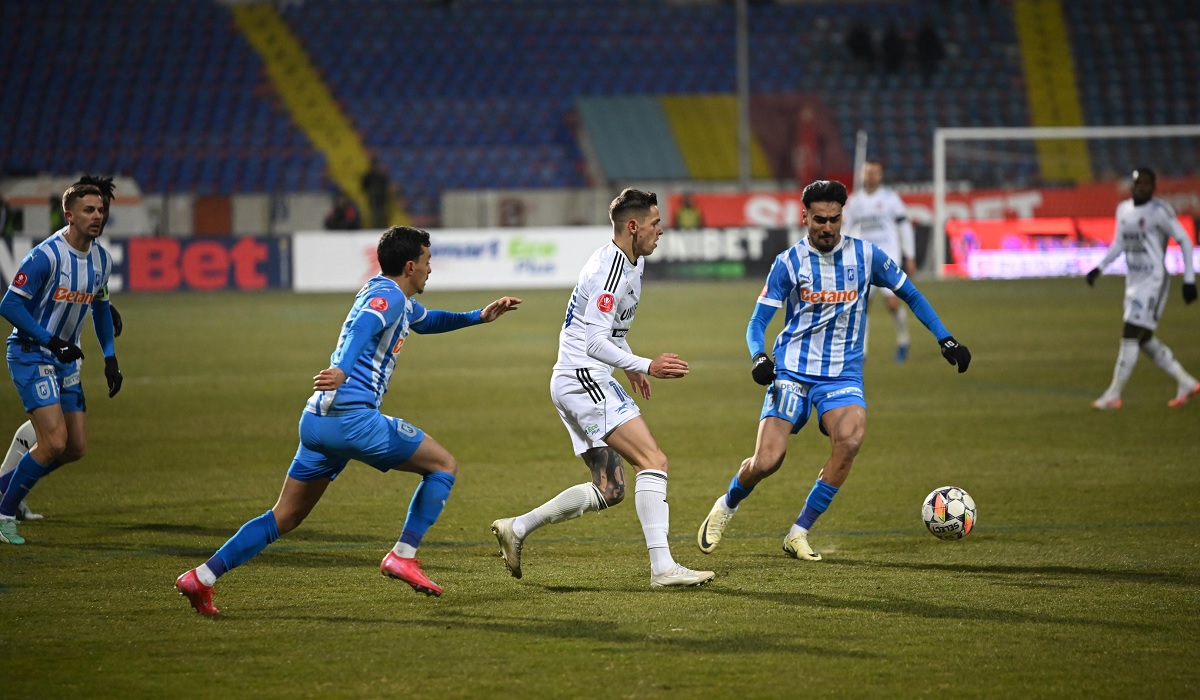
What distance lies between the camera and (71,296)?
792 centimetres

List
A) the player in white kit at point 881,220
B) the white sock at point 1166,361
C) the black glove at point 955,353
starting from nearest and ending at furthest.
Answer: the black glove at point 955,353 < the white sock at point 1166,361 < the player in white kit at point 881,220

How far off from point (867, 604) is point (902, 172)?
30.1 metres

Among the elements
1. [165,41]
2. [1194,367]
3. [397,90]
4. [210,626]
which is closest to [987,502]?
[210,626]

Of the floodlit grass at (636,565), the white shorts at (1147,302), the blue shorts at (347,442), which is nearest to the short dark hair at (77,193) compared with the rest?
the floodlit grass at (636,565)

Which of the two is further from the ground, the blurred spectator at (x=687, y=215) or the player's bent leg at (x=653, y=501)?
the blurred spectator at (x=687, y=215)

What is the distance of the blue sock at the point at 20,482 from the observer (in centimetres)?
793

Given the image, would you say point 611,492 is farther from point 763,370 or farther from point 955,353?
point 955,353

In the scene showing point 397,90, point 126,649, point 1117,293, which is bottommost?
point 126,649

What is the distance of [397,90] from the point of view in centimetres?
3691

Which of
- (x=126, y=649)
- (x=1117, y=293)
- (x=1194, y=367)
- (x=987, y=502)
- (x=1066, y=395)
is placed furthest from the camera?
(x=1117, y=293)

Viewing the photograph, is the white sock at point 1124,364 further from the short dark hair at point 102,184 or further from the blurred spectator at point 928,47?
the blurred spectator at point 928,47

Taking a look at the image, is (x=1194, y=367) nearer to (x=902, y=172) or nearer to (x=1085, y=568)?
(x=1085, y=568)

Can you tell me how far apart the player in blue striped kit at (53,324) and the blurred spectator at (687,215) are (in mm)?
22194

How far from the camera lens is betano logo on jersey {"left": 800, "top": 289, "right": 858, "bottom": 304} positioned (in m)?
7.38
